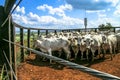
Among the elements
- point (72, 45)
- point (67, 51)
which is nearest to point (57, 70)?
point (67, 51)

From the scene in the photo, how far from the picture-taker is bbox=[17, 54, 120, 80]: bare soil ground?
884 cm

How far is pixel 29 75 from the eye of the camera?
861 centimetres

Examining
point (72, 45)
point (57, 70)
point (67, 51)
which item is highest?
point (72, 45)

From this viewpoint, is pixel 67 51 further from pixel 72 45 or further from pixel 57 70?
pixel 57 70

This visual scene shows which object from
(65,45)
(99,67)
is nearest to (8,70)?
(99,67)

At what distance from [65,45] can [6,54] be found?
25.1ft

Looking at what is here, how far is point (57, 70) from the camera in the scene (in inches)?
404

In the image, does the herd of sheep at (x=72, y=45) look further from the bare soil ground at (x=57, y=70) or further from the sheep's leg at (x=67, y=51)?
the bare soil ground at (x=57, y=70)

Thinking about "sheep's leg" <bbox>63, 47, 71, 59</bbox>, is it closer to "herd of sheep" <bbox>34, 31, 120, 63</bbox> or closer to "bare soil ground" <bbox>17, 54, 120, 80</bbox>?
"herd of sheep" <bbox>34, 31, 120, 63</bbox>

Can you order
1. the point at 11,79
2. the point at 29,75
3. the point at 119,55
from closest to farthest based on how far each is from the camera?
the point at 11,79, the point at 29,75, the point at 119,55

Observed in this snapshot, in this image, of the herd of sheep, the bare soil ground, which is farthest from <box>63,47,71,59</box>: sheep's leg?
the bare soil ground

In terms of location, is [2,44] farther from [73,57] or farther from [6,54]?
[73,57]

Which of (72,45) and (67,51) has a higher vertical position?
(72,45)

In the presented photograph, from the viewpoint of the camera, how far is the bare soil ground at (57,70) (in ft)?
29.0
